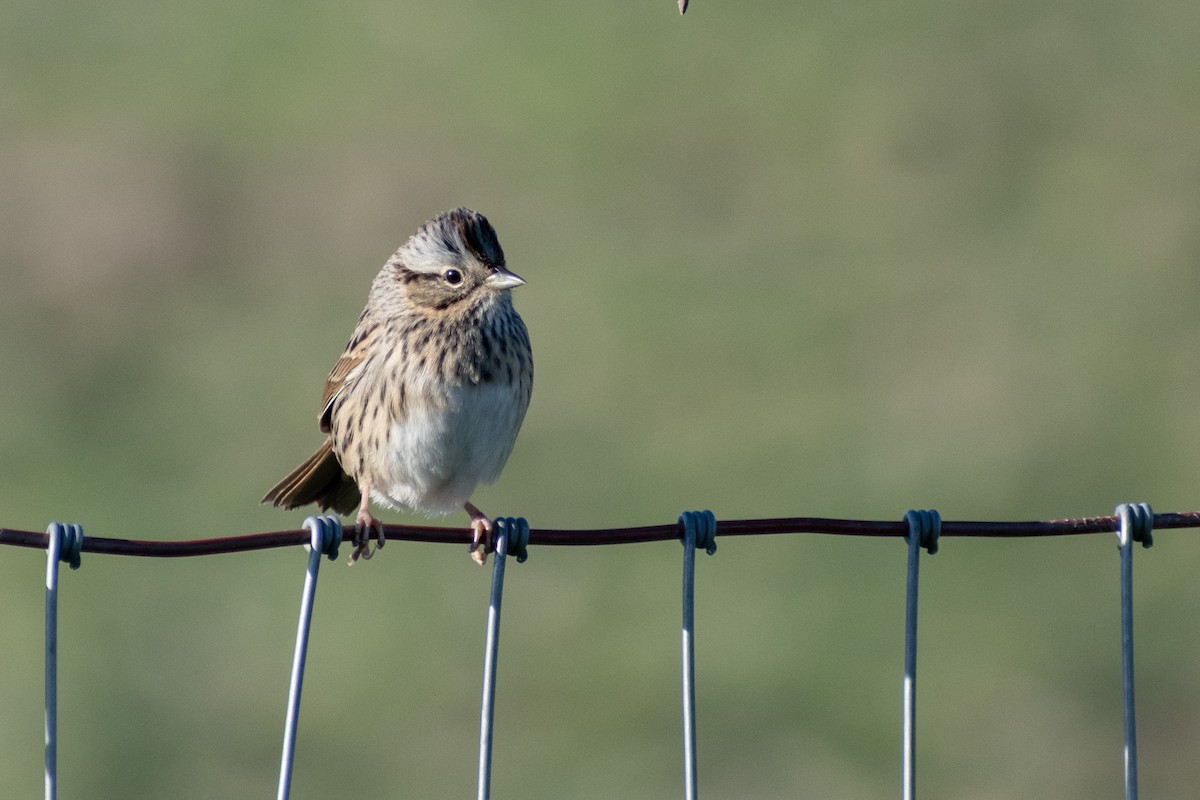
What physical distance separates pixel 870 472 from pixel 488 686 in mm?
6257

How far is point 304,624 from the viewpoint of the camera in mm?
3771

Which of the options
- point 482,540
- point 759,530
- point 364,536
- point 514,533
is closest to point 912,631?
point 759,530

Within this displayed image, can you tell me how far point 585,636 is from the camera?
8.71 meters

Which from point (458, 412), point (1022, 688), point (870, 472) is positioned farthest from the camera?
point (870, 472)

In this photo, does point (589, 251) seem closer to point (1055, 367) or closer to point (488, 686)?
point (1055, 367)

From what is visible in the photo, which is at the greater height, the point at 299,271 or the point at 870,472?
the point at 299,271

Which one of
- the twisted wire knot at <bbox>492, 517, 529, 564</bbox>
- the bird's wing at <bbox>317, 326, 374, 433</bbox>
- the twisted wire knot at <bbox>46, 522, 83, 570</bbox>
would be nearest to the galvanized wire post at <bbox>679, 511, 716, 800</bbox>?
the twisted wire knot at <bbox>492, 517, 529, 564</bbox>

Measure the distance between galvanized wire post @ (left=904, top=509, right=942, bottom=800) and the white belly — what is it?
1810mm

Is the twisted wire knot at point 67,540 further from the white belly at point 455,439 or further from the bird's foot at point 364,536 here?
the white belly at point 455,439

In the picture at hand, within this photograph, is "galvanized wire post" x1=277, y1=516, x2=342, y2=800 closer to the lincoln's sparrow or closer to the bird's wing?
the lincoln's sparrow

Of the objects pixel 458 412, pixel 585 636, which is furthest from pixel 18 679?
pixel 458 412

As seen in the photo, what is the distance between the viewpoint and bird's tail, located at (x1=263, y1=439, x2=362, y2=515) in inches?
247

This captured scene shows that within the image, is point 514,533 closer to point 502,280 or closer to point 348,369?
point 502,280

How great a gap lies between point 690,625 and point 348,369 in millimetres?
2274
